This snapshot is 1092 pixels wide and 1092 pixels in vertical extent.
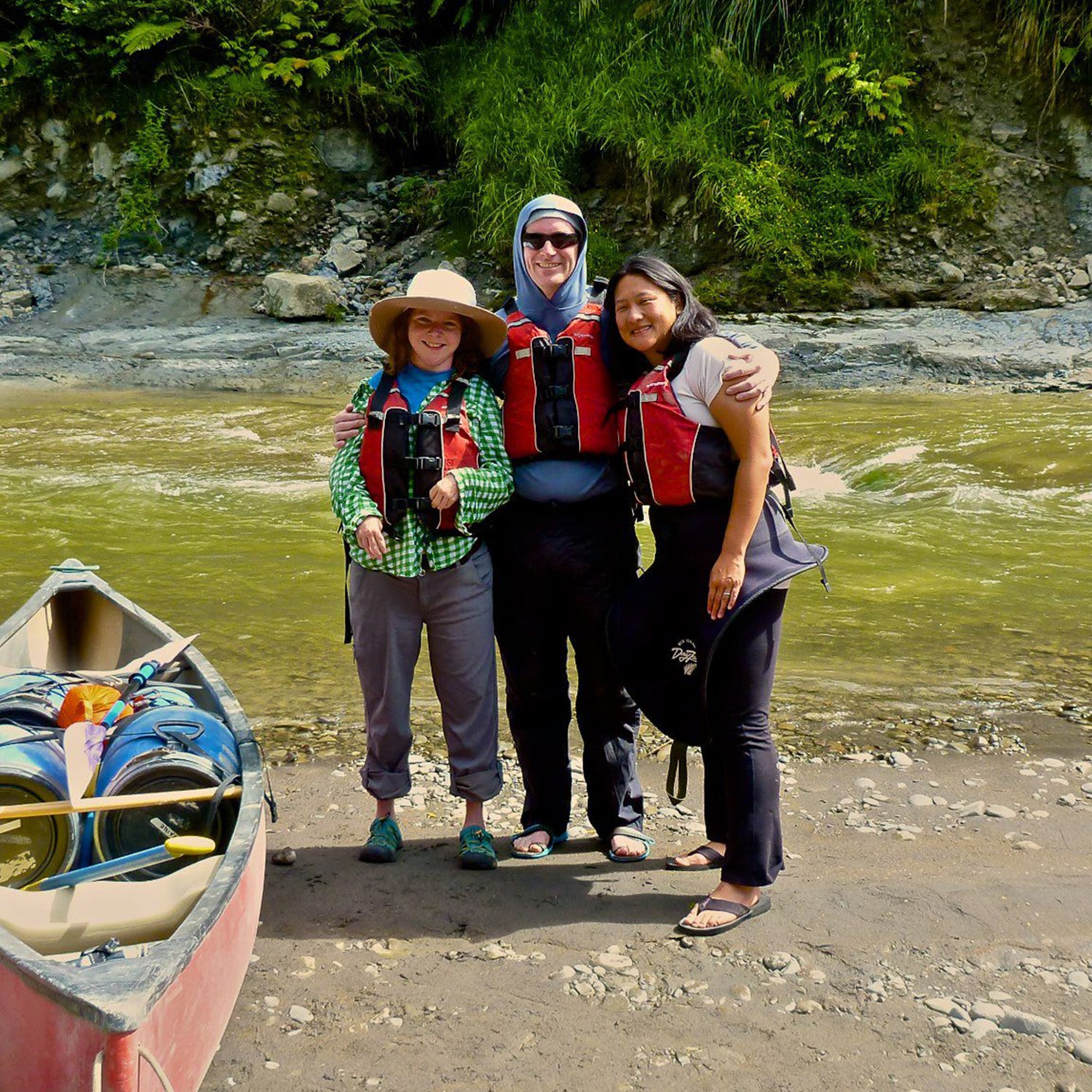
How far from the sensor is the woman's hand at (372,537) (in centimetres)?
351

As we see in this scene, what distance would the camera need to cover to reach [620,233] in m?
14.5

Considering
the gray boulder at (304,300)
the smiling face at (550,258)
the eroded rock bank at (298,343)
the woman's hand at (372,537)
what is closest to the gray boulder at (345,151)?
the eroded rock bank at (298,343)

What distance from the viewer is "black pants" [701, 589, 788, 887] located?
334 cm

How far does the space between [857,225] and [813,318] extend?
1773 millimetres

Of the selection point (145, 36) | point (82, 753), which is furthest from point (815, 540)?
point (145, 36)

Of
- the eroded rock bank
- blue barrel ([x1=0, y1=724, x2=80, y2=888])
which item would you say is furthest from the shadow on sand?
the eroded rock bank

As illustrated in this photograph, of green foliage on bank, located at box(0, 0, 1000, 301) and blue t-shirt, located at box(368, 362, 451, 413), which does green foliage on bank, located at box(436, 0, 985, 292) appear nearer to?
green foliage on bank, located at box(0, 0, 1000, 301)

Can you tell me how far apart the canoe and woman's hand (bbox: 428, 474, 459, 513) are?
0.91 meters

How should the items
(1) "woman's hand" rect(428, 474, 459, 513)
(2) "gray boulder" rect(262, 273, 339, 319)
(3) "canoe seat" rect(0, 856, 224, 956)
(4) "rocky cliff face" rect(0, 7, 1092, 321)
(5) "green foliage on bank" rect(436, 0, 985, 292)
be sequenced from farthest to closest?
(2) "gray boulder" rect(262, 273, 339, 319)
(5) "green foliage on bank" rect(436, 0, 985, 292)
(4) "rocky cliff face" rect(0, 7, 1092, 321)
(1) "woman's hand" rect(428, 474, 459, 513)
(3) "canoe seat" rect(0, 856, 224, 956)

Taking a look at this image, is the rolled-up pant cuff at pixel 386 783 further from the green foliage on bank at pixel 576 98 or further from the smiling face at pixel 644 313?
the green foliage on bank at pixel 576 98

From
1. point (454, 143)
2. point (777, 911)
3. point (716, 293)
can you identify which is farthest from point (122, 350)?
point (777, 911)

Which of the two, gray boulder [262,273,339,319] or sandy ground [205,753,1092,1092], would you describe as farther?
gray boulder [262,273,339,319]

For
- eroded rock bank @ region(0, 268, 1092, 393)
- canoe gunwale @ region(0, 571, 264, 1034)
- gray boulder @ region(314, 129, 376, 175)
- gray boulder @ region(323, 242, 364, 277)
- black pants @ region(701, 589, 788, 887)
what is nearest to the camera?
canoe gunwale @ region(0, 571, 264, 1034)

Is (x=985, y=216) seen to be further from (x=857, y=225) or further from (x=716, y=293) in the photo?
(x=716, y=293)
